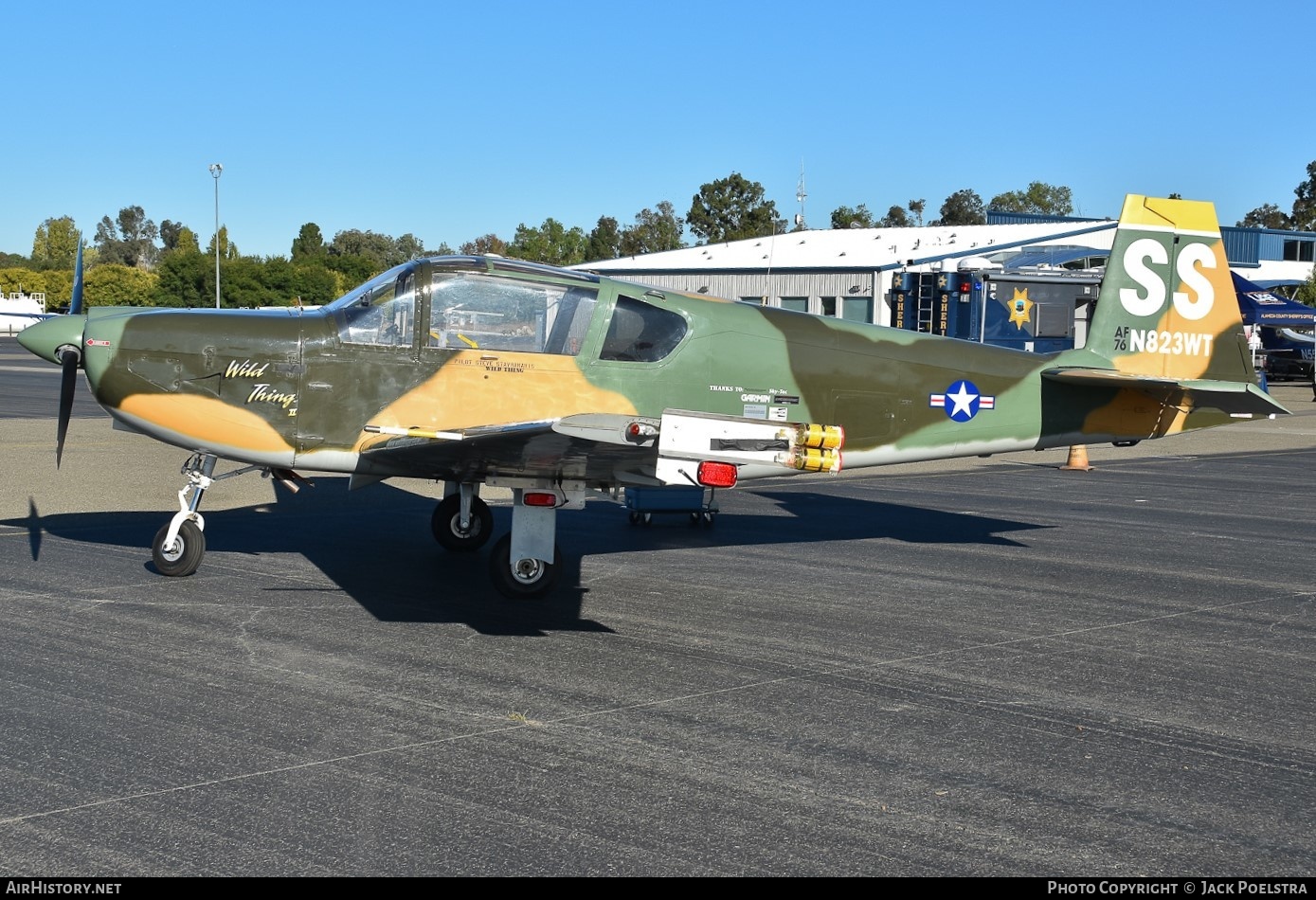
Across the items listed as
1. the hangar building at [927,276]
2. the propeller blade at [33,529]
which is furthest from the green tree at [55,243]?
the propeller blade at [33,529]

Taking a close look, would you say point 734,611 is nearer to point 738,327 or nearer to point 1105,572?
point 738,327

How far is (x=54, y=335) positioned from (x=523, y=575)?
400cm

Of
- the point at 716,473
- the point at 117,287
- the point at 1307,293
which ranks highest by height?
the point at 1307,293

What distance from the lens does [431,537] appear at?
40.4ft

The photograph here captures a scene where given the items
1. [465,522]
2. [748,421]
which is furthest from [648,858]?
[465,522]

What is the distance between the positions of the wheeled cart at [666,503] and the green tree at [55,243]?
137 metres

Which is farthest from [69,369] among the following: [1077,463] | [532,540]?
[1077,463]

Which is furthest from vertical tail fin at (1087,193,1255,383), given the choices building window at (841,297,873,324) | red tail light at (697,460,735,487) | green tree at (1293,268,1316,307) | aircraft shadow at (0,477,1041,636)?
green tree at (1293,268,1316,307)

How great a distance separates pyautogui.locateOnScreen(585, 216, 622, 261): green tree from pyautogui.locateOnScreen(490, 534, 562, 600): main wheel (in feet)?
254

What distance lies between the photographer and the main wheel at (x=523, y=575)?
9477 millimetres

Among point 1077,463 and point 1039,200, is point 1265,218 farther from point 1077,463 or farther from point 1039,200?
point 1077,463

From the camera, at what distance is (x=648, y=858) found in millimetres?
4883

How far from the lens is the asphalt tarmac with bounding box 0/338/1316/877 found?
5062 mm

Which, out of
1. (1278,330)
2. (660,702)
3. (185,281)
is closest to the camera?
(660,702)
